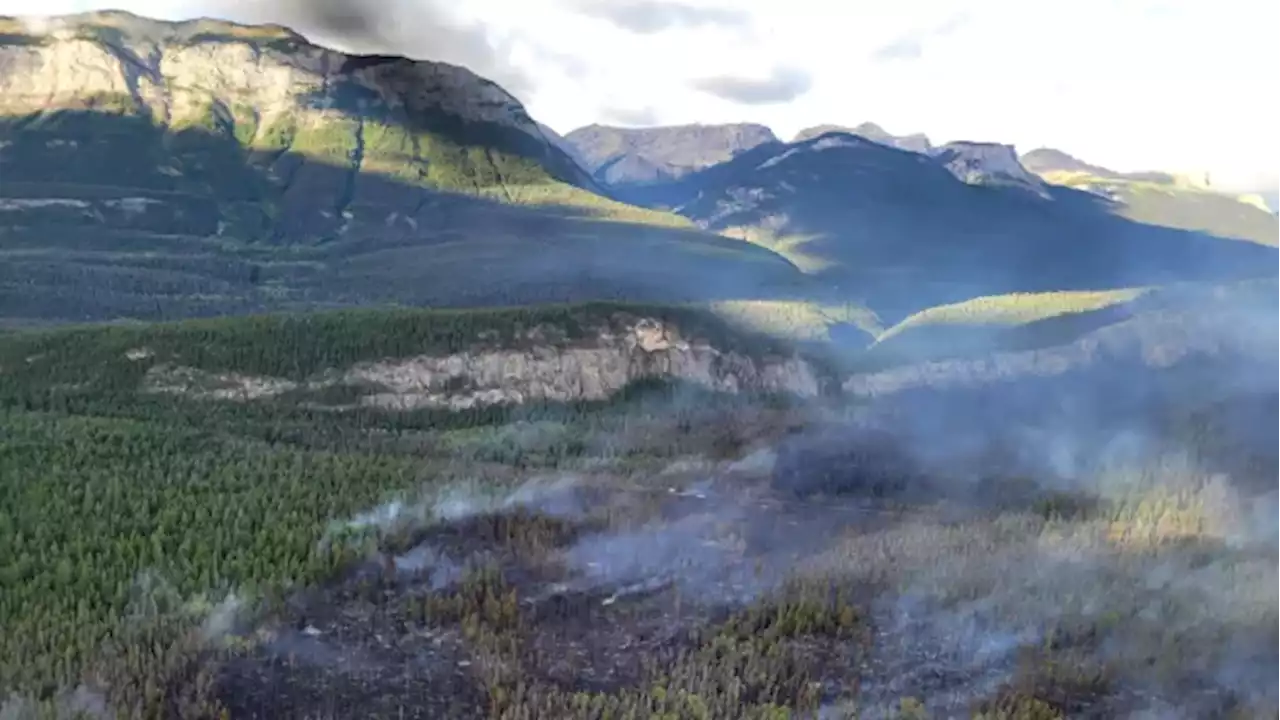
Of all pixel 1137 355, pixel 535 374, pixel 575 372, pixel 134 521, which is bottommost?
pixel 535 374

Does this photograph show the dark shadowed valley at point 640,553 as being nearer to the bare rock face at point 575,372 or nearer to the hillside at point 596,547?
the hillside at point 596,547

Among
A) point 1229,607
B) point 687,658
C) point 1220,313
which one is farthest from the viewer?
point 1220,313

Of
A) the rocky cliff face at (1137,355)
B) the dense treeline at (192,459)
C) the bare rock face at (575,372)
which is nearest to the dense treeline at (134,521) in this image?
the dense treeline at (192,459)

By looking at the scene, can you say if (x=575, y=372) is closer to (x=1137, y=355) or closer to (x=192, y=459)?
(x=1137, y=355)

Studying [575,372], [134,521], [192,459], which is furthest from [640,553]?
[575,372]

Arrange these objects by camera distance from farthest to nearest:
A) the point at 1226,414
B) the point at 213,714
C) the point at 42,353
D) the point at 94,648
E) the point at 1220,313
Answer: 1. the point at 1220,313
2. the point at 42,353
3. the point at 1226,414
4. the point at 94,648
5. the point at 213,714

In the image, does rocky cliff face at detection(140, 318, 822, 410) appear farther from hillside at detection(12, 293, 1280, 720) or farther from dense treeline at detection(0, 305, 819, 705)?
dense treeline at detection(0, 305, 819, 705)

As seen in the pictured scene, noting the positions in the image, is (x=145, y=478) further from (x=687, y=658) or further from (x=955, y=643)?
(x=955, y=643)

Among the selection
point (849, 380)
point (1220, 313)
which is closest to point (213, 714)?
point (1220, 313)

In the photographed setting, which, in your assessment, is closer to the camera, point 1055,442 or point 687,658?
point 687,658
